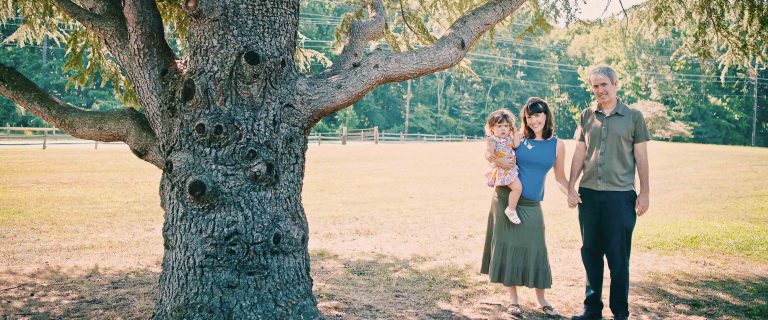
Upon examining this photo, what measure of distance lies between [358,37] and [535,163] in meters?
1.78

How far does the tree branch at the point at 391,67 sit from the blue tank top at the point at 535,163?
1.00 m

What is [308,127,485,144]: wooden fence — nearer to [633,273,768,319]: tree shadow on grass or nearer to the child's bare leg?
[633,273,768,319]: tree shadow on grass

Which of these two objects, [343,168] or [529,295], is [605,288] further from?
[343,168]

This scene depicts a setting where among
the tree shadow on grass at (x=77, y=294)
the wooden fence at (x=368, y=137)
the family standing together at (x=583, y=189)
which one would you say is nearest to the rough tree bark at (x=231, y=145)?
the tree shadow on grass at (x=77, y=294)

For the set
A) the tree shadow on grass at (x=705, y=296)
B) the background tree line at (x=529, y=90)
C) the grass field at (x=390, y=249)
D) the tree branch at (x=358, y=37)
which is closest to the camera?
the tree branch at (x=358, y=37)

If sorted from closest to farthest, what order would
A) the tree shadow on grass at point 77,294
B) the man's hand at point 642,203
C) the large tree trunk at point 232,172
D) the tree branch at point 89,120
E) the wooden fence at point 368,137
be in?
the large tree trunk at point 232,172, the tree branch at point 89,120, the man's hand at point 642,203, the tree shadow on grass at point 77,294, the wooden fence at point 368,137

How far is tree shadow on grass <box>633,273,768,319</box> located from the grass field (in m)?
0.02

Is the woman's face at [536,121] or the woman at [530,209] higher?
the woman's face at [536,121]

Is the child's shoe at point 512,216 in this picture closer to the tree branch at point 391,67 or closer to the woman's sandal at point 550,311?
the woman's sandal at point 550,311

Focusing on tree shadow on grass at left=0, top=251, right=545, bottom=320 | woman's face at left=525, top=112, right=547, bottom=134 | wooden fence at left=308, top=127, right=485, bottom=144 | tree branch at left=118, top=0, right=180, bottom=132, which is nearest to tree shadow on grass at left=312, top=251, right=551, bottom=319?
tree shadow on grass at left=0, top=251, right=545, bottom=320

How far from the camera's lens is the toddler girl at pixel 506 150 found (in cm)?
511

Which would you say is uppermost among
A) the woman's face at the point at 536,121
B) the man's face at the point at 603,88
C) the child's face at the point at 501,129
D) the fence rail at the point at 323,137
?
the man's face at the point at 603,88

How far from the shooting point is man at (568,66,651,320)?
4793 mm

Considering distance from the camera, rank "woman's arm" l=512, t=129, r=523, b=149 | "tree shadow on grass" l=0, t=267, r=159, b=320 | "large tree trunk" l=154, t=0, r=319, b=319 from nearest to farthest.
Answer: "large tree trunk" l=154, t=0, r=319, b=319 → "tree shadow on grass" l=0, t=267, r=159, b=320 → "woman's arm" l=512, t=129, r=523, b=149
